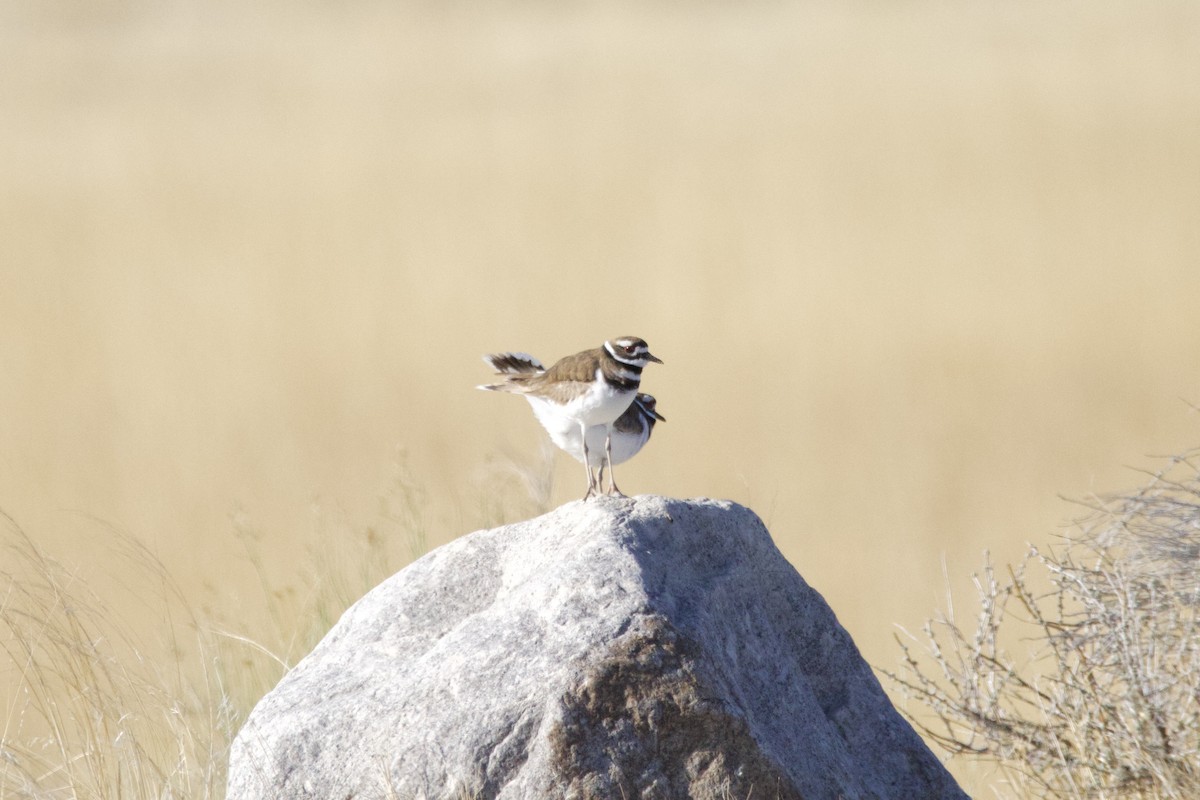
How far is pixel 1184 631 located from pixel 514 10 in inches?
902

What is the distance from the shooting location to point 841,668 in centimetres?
358

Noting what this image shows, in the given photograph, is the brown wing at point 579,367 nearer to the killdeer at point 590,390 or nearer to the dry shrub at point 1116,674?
the killdeer at point 590,390

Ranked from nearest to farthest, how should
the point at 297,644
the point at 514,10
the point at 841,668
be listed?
the point at 841,668 → the point at 297,644 → the point at 514,10

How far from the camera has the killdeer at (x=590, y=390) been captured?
12.5 feet

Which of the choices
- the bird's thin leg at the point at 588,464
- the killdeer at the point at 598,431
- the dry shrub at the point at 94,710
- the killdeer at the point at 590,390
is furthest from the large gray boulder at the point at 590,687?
the dry shrub at the point at 94,710

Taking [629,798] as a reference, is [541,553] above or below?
above

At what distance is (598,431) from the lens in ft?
13.8

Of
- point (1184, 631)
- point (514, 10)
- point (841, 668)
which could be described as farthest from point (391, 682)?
point (514, 10)

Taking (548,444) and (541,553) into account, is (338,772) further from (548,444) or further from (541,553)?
(548,444)

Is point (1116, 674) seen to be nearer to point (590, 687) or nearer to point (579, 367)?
point (579, 367)

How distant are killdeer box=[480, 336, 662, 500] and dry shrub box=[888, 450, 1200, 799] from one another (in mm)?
1207

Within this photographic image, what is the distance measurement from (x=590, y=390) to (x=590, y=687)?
3.87 feet

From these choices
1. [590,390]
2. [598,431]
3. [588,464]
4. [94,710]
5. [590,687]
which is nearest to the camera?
[590,687]

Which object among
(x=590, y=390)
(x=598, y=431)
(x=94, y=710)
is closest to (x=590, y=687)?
(x=590, y=390)
